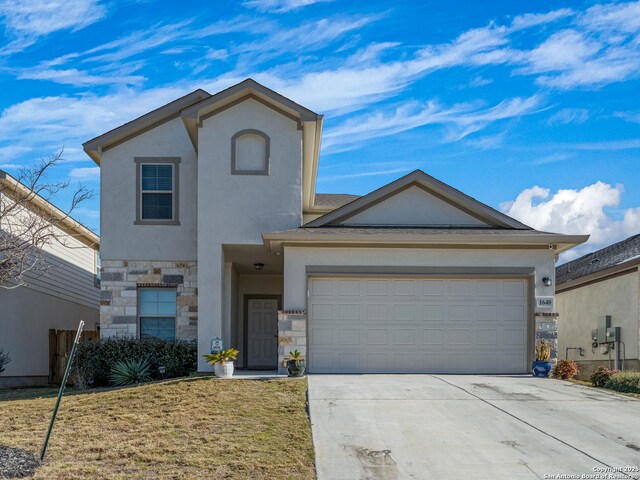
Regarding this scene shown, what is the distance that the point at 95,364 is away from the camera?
17.4 m

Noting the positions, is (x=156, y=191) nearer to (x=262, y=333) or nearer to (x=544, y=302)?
(x=262, y=333)

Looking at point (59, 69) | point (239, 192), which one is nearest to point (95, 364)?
point (239, 192)

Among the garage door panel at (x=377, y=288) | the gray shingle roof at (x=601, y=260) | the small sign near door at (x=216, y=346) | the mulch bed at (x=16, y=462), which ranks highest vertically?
the gray shingle roof at (x=601, y=260)

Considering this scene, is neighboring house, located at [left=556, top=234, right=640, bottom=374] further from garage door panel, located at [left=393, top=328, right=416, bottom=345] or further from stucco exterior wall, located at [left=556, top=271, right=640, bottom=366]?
garage door panel, located at [left=393, top=328, right=416, bottom=345]

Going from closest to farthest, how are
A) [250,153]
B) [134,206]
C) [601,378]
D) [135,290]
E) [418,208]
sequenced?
1. [601,378]
2. [250,153]
3. [418,208]
4. [135,290]
5. [134,206]

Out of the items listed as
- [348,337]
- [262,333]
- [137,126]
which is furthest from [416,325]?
[137,126]

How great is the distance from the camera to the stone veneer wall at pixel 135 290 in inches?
738

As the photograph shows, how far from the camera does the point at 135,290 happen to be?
744 inches

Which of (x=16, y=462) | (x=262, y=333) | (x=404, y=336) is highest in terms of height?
(x=404, y=336)

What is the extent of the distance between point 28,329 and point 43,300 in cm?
133

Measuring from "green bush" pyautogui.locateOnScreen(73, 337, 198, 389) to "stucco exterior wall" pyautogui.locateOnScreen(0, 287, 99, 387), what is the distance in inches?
116

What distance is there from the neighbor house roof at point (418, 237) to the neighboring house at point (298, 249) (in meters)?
0.03

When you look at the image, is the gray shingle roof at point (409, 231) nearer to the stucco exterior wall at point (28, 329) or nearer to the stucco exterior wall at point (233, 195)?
the stucco exterior wall at point (233, 195)

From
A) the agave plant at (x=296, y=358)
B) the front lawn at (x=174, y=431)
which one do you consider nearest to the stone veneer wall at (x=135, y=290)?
the agave plant at (x=296, y=358)
